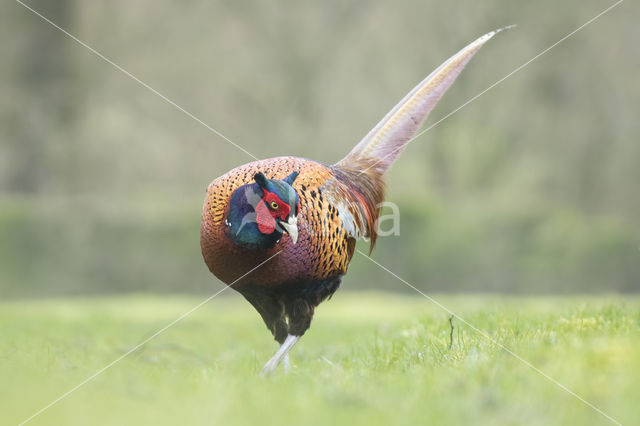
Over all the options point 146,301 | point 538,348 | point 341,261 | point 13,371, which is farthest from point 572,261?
point 13,371

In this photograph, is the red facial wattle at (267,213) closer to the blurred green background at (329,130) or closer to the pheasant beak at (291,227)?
the pheasant beak at (291,227)

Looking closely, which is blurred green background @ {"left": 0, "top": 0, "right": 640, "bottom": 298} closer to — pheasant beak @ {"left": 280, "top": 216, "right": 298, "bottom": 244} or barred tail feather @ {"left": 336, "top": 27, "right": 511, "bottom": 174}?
barred tail feather @ {"left": 336, "top": 27, "right": 511, "bottom": 174}

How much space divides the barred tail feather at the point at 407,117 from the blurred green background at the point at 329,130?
907cm

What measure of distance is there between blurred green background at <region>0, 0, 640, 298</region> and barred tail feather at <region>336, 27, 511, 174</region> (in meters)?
9.07

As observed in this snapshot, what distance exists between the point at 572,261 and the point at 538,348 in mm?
12072

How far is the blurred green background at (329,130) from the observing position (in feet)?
47.3

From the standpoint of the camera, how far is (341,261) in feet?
15.2

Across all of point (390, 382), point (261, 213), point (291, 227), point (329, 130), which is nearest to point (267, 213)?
point (261, 213)

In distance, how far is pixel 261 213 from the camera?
3861 mm

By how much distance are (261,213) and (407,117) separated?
1.97 metres

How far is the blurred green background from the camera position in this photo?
14.4 meters

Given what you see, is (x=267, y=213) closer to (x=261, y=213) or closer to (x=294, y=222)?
(x=261, y=213)

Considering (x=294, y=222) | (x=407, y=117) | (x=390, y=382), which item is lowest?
(x=390, y=382)

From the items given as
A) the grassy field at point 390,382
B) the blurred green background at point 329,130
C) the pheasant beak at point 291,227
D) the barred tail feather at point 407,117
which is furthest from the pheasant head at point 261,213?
the blurred green background at point 329,130
